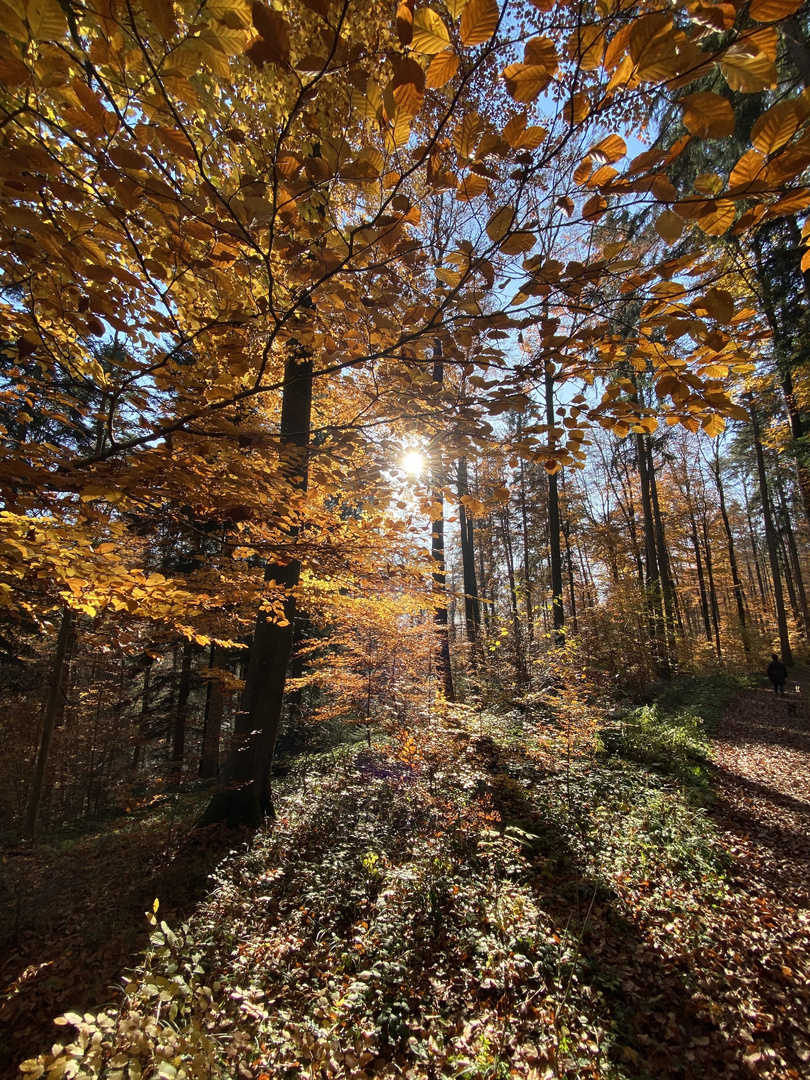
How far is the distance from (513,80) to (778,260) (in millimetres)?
13074

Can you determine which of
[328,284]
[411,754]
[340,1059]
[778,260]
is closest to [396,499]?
[328,284]

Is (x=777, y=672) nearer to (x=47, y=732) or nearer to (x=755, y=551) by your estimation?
(x=47, y=732)

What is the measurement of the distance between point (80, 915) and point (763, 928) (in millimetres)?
6342

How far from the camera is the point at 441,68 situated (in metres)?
1.11

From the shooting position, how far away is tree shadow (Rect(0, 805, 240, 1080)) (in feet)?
11.0

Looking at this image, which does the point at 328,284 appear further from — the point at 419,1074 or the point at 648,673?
the point at 648,673

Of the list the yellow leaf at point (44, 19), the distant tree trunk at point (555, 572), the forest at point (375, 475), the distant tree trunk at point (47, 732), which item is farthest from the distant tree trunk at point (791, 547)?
the distant tree trunk at point (47, 732)

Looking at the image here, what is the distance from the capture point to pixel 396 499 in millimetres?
3150

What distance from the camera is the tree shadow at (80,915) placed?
334cm

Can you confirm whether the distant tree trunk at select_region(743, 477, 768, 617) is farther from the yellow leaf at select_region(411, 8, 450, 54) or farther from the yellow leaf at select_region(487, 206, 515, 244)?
the yellow leaf at select_region(411, 8, 450, 54)

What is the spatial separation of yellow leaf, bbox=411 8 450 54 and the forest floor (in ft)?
10.1

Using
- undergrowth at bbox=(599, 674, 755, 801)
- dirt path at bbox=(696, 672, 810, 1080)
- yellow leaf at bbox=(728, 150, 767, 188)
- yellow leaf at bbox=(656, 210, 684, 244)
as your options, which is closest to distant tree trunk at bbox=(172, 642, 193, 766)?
undergrowth at bbox=(599, 674, 755, 801)

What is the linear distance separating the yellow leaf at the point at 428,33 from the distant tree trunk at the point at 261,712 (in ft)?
15.5

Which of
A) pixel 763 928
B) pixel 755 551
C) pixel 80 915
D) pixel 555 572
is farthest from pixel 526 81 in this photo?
pixel 755 551
